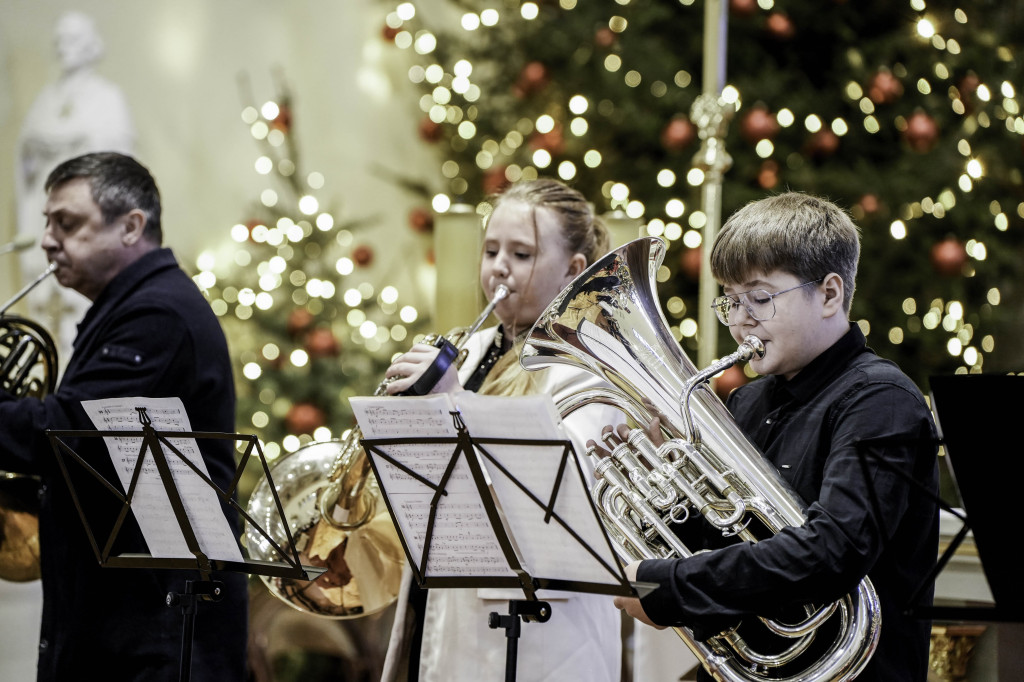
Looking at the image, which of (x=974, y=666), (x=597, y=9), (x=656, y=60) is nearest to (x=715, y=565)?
(x=974, y=666)

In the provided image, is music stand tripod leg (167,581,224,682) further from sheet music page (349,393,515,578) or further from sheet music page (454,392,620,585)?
sheet music page (454,392,620,585)

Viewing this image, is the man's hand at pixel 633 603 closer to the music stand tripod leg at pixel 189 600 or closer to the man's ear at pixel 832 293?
the man's ear at pixel 832 293

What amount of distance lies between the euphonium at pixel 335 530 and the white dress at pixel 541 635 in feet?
0.88

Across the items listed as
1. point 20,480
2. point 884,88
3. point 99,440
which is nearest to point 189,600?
point 99,440

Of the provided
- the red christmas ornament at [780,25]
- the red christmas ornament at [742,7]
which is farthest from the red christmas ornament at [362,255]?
the red christmas ornament at [780,25]

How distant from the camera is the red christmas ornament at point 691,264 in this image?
470cm

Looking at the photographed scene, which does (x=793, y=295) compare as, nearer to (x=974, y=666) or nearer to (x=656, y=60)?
(x=974, y=666)

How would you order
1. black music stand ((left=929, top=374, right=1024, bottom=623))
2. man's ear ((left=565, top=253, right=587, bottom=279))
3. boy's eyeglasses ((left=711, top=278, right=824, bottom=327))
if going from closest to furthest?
black music stand ((left=929, top=374, right=1024, bottom=623)), boy's eyeglasses ((left=711, top=278, right=824, bottom=327)), man's ear ((left=565, top=253, right=587, bottom=279))

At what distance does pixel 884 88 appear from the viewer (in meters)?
4.63

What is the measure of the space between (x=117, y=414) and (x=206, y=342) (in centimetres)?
54

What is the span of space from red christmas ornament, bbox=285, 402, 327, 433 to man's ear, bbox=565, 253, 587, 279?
2.73 metres

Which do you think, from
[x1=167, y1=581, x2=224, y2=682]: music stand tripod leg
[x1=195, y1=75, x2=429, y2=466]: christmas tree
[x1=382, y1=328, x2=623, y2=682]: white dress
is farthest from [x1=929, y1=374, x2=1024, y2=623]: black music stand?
[x1=195, y1=75, x2=429, y2=466]: christmas tree

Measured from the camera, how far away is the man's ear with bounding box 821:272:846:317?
1.81 m

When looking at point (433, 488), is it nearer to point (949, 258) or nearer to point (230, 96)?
point (949, 258)
